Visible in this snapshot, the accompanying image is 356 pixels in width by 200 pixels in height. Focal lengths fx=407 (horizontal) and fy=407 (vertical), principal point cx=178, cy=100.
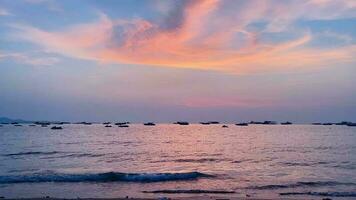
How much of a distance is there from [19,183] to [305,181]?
18.4 m

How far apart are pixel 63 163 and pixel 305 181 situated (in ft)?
71.7

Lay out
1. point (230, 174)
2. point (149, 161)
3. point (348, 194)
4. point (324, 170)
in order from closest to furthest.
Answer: point (348, 194) → point (230, 174) → point (324, 170) → point (149, 161)

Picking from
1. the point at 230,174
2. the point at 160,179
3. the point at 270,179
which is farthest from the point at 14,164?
the point at 270,179

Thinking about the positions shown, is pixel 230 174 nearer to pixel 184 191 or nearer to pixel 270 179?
pixel 270 179

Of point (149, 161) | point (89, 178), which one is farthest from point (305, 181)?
point (149, 161)

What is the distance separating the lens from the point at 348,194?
70.9 feet

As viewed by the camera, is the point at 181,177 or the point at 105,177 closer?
the point at 105,177

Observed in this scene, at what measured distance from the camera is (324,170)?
109 feet

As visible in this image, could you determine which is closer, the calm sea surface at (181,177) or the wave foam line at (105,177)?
the calm sea surface at (181,177)

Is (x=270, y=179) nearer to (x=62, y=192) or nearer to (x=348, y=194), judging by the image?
(x=348, y=194)

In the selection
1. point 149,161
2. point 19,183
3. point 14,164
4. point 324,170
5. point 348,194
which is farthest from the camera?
point 149,161

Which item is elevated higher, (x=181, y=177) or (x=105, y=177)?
(x=181, y=177)

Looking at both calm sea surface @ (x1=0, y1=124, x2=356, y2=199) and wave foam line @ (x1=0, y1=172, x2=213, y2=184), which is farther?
wave foam line @ (x1=0, y1=172, x2=213, y2=184)

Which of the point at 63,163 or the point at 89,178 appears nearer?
the point at 89,178
